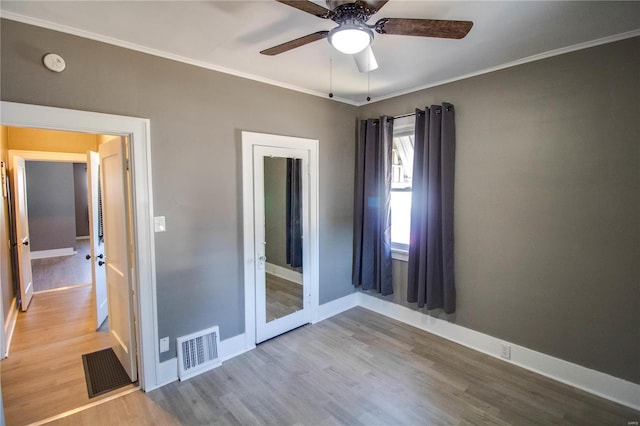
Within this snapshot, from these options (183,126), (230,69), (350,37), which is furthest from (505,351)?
(230,69)

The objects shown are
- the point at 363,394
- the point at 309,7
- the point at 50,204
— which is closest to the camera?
the point at 309,7

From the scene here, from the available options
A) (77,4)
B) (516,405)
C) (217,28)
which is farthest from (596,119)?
(77,4)

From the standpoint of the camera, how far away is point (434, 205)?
3150 mm

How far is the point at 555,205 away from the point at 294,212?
240 cm

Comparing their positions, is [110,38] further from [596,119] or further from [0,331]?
[596,119]

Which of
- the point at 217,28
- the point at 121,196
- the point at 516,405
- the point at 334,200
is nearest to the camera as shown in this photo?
the point at 217,28

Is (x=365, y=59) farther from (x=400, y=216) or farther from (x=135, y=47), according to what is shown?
(x=400, y=216)

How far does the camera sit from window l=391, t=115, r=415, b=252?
3.61 meters

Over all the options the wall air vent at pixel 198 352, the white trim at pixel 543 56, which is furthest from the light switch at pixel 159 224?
the white trim at pixel 543 56

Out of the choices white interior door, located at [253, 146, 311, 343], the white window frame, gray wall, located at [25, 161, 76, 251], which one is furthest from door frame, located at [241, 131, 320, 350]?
gray wall, located at [25, 161, 76, 251]

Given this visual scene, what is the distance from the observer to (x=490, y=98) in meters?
2.84

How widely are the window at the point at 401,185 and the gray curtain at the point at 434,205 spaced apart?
0.34 metres

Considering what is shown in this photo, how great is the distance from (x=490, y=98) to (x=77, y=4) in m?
3.16

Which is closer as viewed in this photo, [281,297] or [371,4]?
[371,4]
